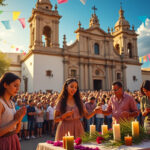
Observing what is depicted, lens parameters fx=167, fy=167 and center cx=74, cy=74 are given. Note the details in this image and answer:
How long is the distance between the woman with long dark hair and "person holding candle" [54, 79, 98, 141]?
98 cm

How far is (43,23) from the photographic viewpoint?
25.3 metres

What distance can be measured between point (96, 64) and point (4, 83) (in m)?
26.9

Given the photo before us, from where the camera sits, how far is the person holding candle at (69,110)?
3.21m

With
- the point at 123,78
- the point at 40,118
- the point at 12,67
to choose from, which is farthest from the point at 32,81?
the point at 123,78

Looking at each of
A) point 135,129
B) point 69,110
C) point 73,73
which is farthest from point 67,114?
point 73,73

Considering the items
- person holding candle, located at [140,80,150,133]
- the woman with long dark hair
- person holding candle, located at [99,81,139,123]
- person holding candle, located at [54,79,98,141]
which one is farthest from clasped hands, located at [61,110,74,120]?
person holding candle, located at [140,80,150,133]

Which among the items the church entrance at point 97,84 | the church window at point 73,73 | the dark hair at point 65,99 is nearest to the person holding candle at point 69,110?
the dark hair at point 65,99

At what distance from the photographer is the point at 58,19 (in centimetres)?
2658

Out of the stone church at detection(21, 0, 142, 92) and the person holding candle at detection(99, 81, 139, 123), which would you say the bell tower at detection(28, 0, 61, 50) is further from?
the person holding candle at detection(99, 81, 139, 123)

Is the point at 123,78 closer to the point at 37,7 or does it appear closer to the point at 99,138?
the point at 37,7

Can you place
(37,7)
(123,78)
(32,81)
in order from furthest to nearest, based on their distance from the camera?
(123,78) < (37,7) < (32,81)

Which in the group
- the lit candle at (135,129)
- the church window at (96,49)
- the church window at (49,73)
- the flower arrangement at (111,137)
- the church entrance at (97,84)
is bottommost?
the flower arrangement at (111,137)

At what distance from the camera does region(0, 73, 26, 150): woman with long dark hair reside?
2.19 metres

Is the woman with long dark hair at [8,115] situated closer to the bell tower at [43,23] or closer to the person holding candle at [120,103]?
the person holding candle at [120,103]
